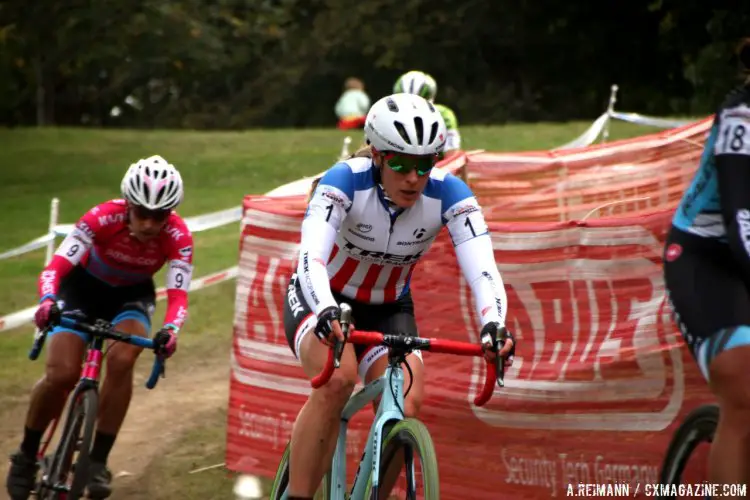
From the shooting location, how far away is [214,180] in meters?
23.5

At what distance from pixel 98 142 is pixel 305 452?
24284 millimetres

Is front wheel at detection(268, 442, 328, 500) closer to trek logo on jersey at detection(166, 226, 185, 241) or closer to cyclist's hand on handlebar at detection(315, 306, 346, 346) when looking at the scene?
cyclist's hand on handlebar at detection(315, 306, 346, 346)

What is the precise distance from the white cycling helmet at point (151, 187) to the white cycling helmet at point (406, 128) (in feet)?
6.91

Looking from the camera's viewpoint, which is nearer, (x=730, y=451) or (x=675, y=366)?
(x=730, y=451)

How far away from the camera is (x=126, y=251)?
7.78m

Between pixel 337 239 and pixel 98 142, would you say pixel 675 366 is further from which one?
pixel 98 142

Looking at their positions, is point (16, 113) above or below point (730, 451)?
below

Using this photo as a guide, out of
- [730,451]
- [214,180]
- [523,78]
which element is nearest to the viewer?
[730,451]

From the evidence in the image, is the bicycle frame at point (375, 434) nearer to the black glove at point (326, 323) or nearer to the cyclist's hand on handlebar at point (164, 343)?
the black glove at point (326, 323)

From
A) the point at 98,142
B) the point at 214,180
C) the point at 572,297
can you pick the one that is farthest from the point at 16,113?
the point at 572,297

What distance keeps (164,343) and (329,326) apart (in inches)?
93.5

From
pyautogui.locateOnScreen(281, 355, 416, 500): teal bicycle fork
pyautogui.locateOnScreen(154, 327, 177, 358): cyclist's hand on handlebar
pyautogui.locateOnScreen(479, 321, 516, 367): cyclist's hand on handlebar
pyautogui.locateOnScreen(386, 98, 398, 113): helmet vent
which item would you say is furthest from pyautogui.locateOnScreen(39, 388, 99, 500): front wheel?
pyautogui.locateOnScreen(479, 321, 516, 367): cyclist's hand on handlebar

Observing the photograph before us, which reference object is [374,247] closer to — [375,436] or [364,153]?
[364,153]

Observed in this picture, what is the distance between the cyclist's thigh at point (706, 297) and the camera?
464cm
